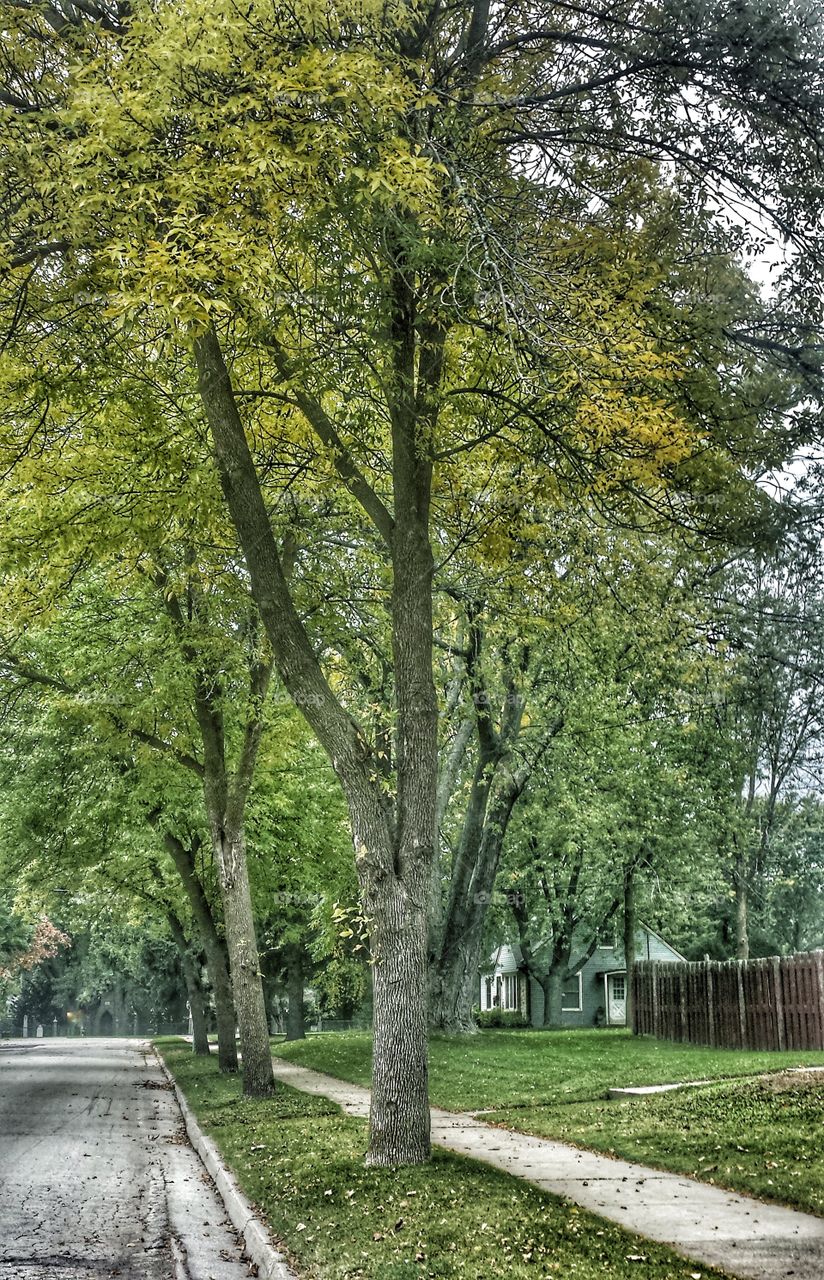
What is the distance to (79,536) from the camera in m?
11.4

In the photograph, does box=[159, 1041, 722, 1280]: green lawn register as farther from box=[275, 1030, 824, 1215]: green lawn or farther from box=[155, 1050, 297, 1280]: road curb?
box=[275, 1030, 824, 1215]: green lawn

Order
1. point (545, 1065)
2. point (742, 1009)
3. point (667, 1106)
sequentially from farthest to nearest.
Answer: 1. point (742, 1009)
2. point (545, 1065)
3. point (667, 1106)

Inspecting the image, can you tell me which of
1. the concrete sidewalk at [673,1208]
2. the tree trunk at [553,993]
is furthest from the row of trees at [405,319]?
the tree trunk at [553,993]

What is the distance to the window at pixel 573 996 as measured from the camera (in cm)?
6200

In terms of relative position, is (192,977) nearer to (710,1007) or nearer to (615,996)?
(710,1007)

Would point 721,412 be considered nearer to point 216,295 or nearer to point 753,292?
point 753,292

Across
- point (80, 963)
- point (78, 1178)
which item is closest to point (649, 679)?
point (78, 1178)

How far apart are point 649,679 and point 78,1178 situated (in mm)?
8546

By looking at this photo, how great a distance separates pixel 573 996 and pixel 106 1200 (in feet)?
182

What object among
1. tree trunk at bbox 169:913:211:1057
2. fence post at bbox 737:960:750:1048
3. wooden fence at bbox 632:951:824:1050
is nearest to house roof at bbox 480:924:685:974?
tree trunk at bbox 169:913:211:1057

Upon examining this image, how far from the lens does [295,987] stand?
39750 millimetres

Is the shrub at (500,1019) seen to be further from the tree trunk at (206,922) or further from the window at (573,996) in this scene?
the tree trunk at (206,922)

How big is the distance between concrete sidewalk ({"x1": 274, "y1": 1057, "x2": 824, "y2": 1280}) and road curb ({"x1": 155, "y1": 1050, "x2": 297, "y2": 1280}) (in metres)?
2.02

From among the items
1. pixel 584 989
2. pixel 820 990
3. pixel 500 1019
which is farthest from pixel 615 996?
pixel 820 990
